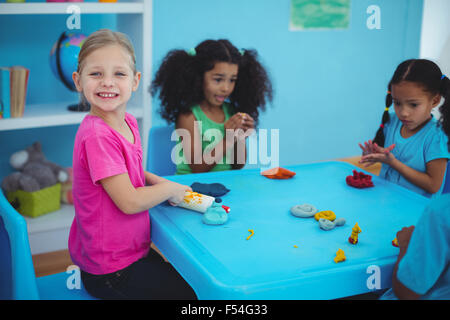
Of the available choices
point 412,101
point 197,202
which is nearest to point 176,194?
point 197,202

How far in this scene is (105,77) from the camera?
1.25 m

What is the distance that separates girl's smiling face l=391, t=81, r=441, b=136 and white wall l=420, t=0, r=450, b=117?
0.18 m

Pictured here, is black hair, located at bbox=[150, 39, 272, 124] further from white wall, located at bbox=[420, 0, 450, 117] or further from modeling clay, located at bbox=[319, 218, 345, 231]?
modeling clay, located at bbox=[319, 218, 345, 231]

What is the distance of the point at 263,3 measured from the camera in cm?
299

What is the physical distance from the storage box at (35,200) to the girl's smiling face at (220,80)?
890mm

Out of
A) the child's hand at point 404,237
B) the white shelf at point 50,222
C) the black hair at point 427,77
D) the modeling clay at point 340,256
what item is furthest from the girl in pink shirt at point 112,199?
the white shelf at point 50,222

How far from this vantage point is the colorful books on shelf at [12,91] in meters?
2.08

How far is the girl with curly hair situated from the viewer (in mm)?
1909

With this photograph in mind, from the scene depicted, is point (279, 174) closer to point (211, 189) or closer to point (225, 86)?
point (211, 189)

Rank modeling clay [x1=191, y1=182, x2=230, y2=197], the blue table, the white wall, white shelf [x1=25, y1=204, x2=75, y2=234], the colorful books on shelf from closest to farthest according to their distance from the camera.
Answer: the blue table, modeling clay [x1=191, y1=182, x2=230, y2=197], the white wall, the colorful books on shelf, white shelf [x1=25, y1=204, x2=75, y2=234]

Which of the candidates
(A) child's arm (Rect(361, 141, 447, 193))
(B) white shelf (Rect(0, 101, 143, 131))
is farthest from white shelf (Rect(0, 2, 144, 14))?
(A) child's arm (Rect(361, 141, 447, 193))

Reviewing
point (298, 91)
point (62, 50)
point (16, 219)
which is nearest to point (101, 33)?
point (16, 219)
